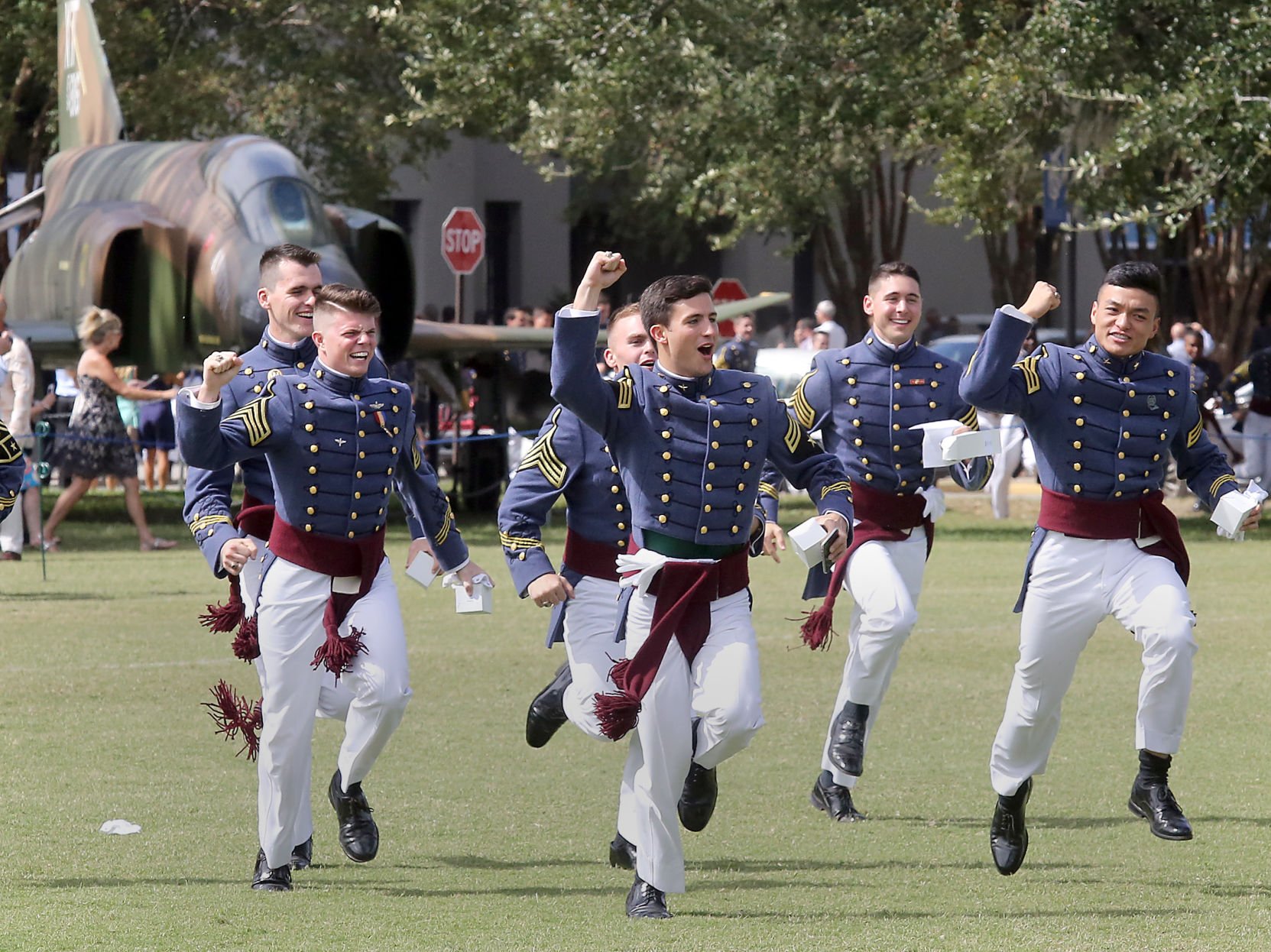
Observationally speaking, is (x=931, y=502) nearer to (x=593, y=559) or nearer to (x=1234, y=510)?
(x=593, y=559)

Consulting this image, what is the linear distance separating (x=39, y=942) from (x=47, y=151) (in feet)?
101

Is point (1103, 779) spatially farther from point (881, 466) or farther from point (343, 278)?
point (343, 278)

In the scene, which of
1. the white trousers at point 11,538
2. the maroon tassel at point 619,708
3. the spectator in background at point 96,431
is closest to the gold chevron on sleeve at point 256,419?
the maroon tassel at point 619,708

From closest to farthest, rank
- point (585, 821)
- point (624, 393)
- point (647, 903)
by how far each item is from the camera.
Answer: point (647, 903) < point (624, 393) < point (585, 821)

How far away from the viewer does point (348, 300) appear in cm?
703

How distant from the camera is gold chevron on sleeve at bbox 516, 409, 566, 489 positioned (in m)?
7.87

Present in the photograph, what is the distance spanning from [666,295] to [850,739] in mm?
2408

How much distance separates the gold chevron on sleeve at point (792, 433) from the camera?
698cm

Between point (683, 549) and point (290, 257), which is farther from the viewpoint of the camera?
point (290, 257)

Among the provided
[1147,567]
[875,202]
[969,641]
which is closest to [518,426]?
[969,641]

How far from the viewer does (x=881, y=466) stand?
881 cm

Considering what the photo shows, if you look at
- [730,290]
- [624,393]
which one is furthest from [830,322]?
[624,393]

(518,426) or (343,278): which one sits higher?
(343,278)

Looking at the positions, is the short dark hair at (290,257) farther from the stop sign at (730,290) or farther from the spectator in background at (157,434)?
the stop sign at (730,290)
